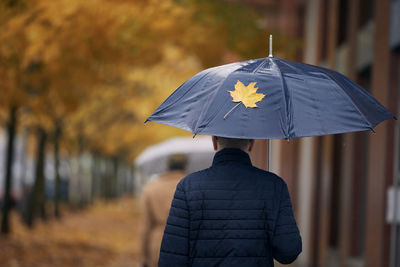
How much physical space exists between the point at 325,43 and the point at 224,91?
10445 millimetres

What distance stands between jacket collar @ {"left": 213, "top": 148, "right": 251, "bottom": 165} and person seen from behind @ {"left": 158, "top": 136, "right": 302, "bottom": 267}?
0.12 m

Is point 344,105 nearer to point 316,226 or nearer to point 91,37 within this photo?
point 91,37

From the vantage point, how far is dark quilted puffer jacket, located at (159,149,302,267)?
2.87 m

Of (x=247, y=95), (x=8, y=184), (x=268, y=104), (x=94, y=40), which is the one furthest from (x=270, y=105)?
(x=8, y=184)

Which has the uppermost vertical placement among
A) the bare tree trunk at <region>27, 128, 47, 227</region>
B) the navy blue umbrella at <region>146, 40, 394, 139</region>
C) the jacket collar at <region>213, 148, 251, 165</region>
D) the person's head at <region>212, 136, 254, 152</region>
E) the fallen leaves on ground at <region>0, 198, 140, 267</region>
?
the navy blue umbrella at <region>146, 40, 394, 139</region>

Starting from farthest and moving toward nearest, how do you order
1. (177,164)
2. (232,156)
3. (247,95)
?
(177,164), (247,95), (232,156)

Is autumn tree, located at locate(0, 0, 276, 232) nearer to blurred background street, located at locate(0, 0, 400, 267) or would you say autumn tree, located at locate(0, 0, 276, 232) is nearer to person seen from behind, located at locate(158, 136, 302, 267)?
blurred background street, located at locate(0, 0, 400, 267)

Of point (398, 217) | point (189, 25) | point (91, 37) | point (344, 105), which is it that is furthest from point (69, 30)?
point (344, 105)

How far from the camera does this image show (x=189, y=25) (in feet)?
31.6

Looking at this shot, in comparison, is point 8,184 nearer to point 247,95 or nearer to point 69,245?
point 69,245

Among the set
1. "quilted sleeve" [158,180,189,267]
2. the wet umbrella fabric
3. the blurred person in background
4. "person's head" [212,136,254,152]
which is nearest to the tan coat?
the blurred person in background

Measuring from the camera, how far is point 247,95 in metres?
3.15

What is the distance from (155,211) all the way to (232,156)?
95.7 inches

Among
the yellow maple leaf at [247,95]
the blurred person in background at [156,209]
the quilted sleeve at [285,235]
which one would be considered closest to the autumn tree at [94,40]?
the blurred person in background at [156,209]
